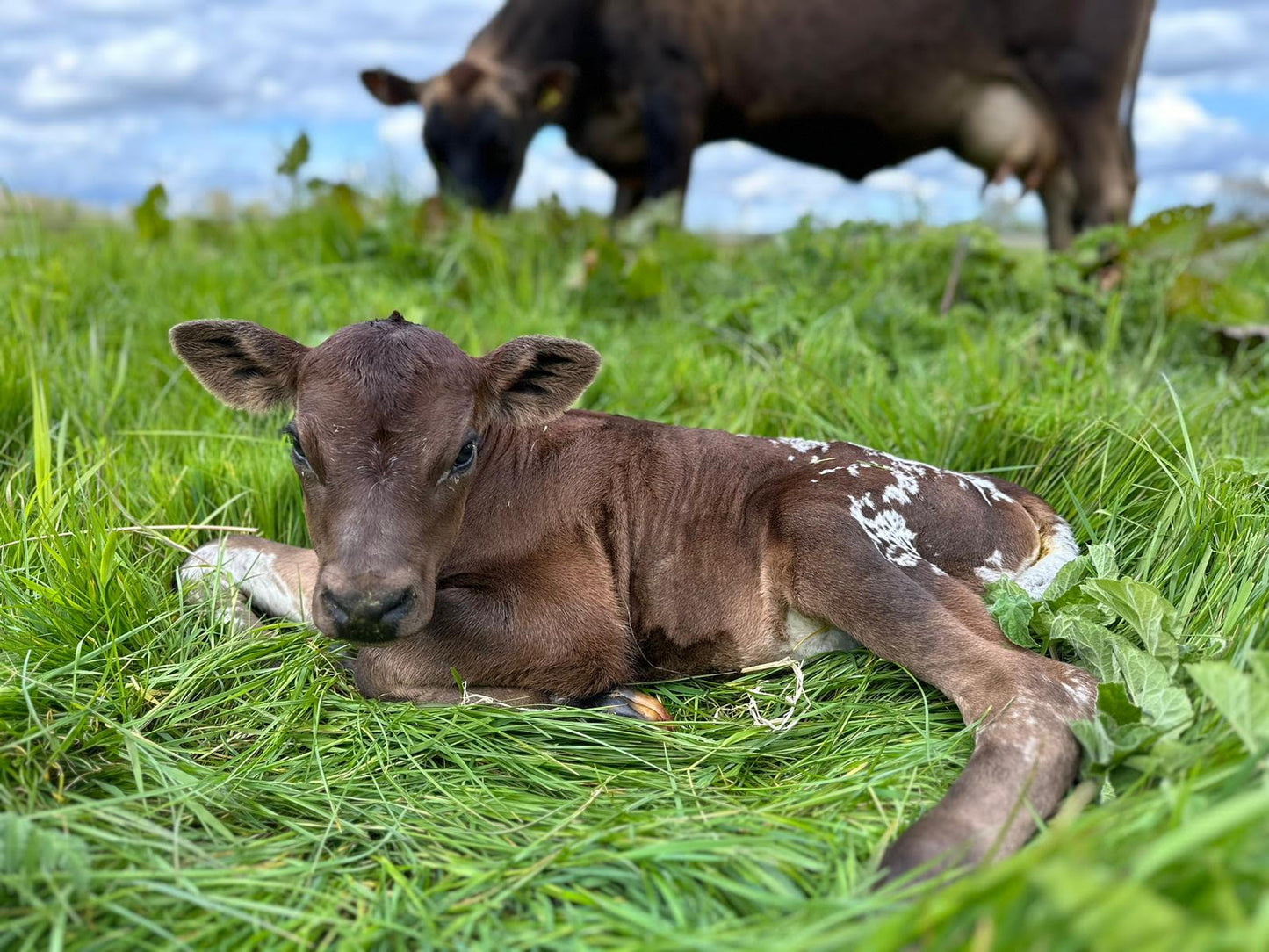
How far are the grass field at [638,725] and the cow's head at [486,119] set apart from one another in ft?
12.4

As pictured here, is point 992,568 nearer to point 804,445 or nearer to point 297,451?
point 804,445

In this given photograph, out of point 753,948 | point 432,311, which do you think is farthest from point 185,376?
point 753,948

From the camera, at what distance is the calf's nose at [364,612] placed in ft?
9.97

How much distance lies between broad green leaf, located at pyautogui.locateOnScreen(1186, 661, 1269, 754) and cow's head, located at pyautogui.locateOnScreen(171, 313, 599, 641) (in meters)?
2.12

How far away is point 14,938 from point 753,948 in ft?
5.11

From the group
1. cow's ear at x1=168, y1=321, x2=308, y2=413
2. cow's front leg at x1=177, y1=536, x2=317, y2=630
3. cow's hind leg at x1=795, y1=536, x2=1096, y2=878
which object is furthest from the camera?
cow's front leg at x1=177, y1=536, x2=317, y2=630

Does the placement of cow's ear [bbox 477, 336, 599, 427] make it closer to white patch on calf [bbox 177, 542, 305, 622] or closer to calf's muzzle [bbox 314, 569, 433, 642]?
calf's muzzle [bbox 314, 569, 433, 642]

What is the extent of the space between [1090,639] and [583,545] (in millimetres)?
1771

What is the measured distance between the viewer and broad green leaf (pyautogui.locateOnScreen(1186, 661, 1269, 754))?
2.28 metres

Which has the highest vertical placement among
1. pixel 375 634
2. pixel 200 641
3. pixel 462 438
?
pixel 462 438

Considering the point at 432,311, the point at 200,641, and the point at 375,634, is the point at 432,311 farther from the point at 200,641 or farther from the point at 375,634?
the point at 375,634

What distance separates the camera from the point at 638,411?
221 inches

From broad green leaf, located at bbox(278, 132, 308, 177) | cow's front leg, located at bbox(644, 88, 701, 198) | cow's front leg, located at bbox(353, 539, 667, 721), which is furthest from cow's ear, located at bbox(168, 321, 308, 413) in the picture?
cow's front leg, located at bbox(644, 88, 701, 198)

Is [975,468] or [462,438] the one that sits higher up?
[462,438]
